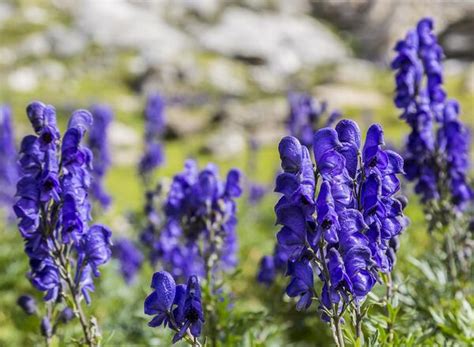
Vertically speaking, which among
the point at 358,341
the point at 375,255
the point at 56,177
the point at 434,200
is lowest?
the point at 358,341

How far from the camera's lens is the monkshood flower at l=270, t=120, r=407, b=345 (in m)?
2.41

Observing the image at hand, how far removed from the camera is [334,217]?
94.0 inches

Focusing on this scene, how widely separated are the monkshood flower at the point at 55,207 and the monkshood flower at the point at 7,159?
421 cm

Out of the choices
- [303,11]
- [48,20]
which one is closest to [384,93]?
[48,20]

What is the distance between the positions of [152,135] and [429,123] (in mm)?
5788

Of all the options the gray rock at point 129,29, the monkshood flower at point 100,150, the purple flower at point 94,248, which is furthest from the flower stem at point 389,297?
the gray rock at point 129,29

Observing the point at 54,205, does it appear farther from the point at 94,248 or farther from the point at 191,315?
the point at 191,315

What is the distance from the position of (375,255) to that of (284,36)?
115 m

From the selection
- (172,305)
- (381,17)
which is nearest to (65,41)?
(381,17)

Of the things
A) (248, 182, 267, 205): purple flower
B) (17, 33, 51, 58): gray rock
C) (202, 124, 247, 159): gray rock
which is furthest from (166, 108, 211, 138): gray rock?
(17, 33, 51, 58): gray rock

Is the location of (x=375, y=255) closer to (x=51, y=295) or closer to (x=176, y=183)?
(x=51, y=295)

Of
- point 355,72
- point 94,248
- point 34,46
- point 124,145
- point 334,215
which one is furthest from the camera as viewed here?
point 34,46

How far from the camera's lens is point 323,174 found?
2477mm

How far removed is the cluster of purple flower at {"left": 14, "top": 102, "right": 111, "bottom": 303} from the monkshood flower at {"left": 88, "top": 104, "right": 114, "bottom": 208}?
4620mm
